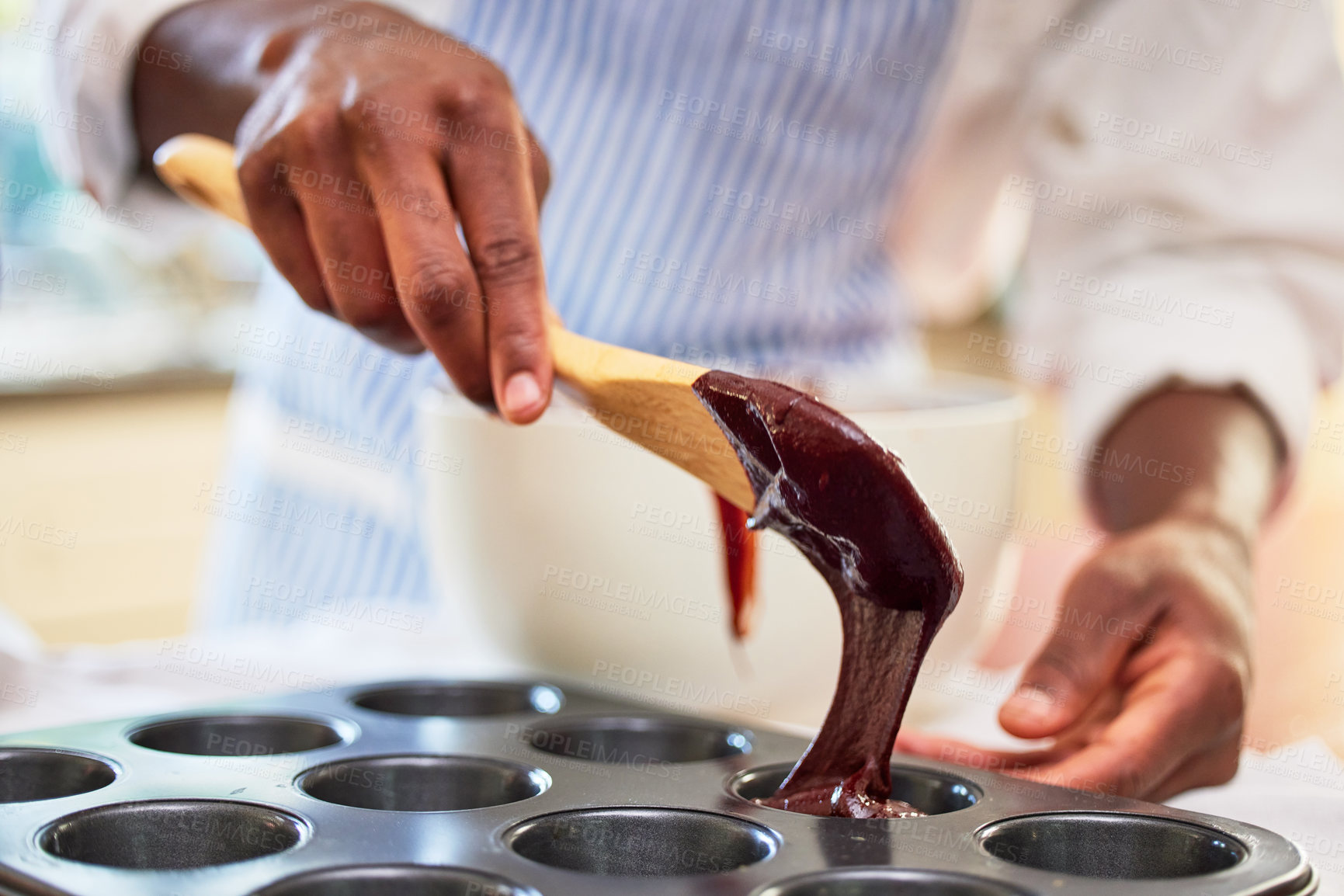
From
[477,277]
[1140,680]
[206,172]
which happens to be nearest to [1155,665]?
[1140,680]

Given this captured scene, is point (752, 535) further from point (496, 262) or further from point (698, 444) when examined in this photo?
point (496, 262)

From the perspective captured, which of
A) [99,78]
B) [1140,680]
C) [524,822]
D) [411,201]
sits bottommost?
[524,822]

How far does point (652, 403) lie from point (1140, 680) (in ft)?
1.35

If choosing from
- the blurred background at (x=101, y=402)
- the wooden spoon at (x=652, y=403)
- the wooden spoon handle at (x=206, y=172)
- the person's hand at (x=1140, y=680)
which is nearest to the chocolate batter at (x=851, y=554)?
the wooden spoon at (x=652, y=403)

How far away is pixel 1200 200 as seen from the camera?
4.30 ft

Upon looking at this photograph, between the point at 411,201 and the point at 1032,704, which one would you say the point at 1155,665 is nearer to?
the point at 1032,704

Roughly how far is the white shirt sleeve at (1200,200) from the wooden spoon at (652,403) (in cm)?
58

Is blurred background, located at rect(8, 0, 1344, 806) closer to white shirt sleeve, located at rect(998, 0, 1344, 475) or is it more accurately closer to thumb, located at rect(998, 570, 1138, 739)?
white shirt sleeve, located at rect(998, 0, 1344, 475)

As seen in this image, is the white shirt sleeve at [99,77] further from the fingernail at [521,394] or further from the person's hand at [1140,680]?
the person's hand at [1140,680]

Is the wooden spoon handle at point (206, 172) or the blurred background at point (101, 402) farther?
the blurred background at point (101, 402)

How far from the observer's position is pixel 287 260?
0.90 meters

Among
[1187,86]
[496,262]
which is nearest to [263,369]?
[496,262]

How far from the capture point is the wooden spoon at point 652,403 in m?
0.79

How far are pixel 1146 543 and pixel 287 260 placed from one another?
66cm
